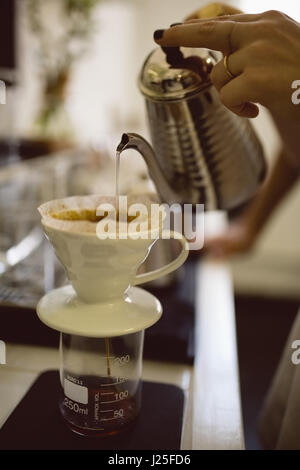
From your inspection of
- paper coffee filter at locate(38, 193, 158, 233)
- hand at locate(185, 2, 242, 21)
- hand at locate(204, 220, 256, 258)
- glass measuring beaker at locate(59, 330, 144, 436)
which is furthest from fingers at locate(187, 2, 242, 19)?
hand at locate(204, 220, 256, 258)

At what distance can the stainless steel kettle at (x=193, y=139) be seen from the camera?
562 mm

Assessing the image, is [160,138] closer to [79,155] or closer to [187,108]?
[187,108]

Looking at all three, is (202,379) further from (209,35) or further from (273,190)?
(273,190)

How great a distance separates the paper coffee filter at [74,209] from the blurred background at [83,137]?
0.24 metres

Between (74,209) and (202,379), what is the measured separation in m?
0.32

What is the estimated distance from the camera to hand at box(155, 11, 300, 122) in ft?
1.42

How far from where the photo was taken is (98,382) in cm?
50

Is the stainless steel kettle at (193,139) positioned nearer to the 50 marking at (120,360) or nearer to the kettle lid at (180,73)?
the kettle lid at (180,73)

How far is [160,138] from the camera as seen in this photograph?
2.07 ft

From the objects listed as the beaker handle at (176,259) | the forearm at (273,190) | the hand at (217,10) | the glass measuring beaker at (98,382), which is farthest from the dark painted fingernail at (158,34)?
the forearm at (273,190)

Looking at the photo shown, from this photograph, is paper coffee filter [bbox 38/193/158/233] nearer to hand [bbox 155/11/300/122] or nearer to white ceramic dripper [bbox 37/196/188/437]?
white ceramic dripper [bbox 37/196/188/437]

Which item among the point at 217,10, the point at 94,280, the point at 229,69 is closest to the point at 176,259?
the point at 94,280

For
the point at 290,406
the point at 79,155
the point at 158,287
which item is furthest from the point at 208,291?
the point at 79,155

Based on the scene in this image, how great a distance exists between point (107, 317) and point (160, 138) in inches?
11.3
